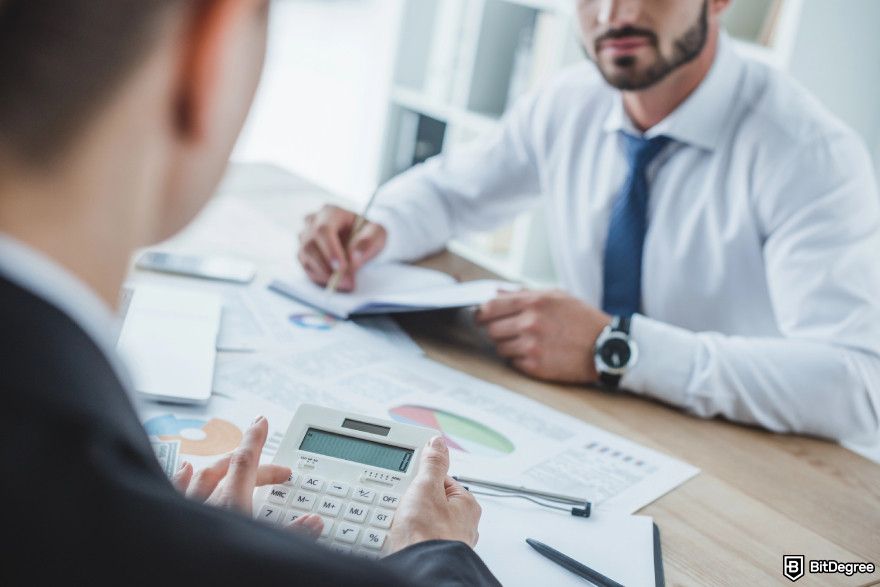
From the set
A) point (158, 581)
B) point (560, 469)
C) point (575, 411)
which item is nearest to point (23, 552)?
point (158, 581)

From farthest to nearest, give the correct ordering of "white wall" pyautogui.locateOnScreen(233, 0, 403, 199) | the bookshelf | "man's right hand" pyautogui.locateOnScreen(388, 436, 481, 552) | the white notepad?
"white wall" pyautogui.locateOnScreen(233, 0, 403, 199)
the bookshelf
the white notepad
"man's right hand" pyautogui.locateOnScreen(388, 436, 481, 552)

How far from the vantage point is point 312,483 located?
0.84m

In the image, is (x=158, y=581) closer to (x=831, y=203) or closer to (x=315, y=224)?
(x=315, y=224)

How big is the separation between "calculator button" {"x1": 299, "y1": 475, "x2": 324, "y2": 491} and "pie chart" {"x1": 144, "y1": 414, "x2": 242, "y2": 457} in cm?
13

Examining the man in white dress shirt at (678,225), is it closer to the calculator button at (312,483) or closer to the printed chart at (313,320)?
the printed chart at (313,320)

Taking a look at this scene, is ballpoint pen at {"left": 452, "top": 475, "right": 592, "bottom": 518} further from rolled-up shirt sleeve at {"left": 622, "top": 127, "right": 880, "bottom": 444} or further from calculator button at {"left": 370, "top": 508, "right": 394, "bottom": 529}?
rolled-up shirt sleeve at {"left": 622, "top": 127, "right": 880, "bottom": 444}

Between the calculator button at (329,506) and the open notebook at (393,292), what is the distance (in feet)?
1.70

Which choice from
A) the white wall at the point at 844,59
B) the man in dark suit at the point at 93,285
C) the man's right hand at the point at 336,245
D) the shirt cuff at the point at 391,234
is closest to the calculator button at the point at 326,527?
the man in dark suit at the point at 93,285

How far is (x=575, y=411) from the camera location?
119 cm

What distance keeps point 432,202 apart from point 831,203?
2.33 feet

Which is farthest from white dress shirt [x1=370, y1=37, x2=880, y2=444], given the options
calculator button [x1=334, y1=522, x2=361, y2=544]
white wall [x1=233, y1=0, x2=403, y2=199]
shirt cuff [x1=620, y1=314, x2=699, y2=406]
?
white wall [x1=233, y1=0, x2=403, y2=199]

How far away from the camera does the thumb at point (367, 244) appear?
4.96ft

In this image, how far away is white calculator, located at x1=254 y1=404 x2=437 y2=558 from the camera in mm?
789

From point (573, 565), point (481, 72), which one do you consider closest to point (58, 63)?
point (573, 565)
